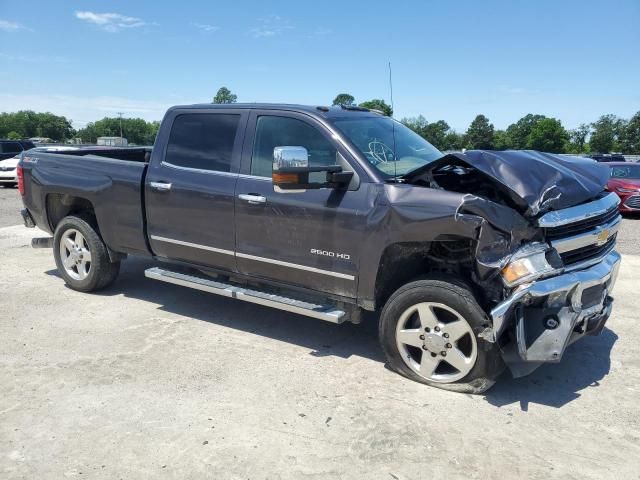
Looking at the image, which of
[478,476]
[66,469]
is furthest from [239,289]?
[478,476]

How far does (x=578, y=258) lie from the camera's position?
3979mm

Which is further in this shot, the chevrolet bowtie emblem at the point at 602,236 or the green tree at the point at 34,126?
the green tree at the point at 34,126

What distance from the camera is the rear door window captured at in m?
4.96

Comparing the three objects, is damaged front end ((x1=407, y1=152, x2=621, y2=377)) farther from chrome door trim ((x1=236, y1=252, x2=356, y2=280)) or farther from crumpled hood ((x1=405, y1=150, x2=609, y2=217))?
chrome door trim ((x1=236, y1=252, x2=356, y2=280))

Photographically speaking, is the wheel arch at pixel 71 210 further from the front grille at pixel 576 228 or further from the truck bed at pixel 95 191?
the front grille at pixel 576 228

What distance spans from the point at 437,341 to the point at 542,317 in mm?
723

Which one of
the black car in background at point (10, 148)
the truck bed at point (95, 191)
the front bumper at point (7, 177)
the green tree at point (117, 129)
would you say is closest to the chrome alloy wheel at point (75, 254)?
the truck bed at point (95, 191)

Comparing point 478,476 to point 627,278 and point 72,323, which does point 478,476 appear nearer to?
point 72,323

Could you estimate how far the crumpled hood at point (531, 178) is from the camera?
145 inches

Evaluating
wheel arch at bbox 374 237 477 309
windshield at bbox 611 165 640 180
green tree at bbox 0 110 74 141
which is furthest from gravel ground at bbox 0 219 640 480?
green tree at bbox 0 110 74 141

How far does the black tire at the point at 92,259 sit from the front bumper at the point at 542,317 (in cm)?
418

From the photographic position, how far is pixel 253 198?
4.63 metres

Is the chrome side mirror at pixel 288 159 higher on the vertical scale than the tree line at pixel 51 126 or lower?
lower

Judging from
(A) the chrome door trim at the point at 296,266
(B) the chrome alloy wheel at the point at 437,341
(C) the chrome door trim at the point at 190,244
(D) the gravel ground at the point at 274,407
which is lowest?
(D) the gravel ground at the point at 274,407
